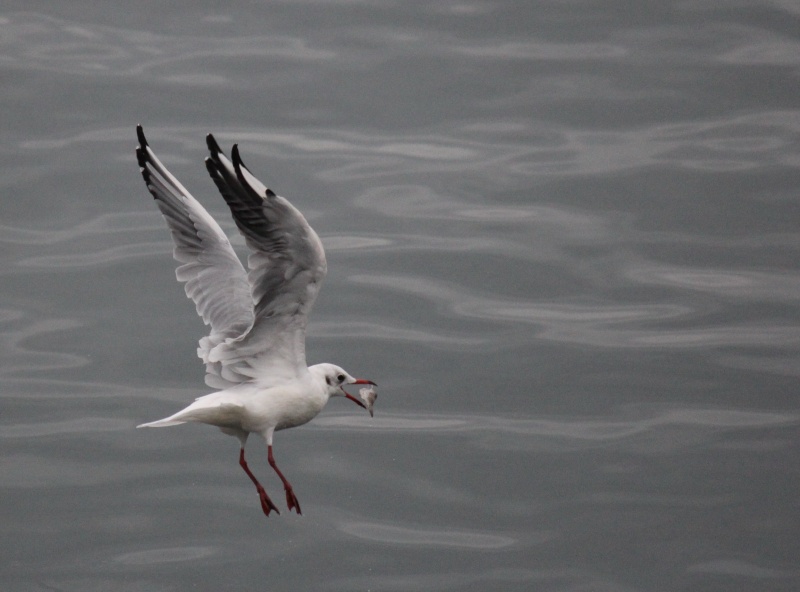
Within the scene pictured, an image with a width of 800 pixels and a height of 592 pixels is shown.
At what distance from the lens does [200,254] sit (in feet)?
33.9

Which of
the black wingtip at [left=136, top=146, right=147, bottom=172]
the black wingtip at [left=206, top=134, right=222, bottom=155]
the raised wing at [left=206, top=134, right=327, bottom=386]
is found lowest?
the raised wing at [left=206, top=134, right=327, bottom=386]

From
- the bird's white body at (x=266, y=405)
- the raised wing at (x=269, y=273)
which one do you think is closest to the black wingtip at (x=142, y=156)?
the raised wing at (x=269, y=273)

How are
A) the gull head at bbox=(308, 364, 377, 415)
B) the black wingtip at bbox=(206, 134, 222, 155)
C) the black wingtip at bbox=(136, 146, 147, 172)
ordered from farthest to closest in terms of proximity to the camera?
1. the black wingtip at bbox=(136, 146, 147, 172)
2. the gull head at bbox=(308, 364, 377, 415)
3. the black wingtip at bbox=(206, 134, 222, 155)

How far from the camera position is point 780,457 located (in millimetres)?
18359

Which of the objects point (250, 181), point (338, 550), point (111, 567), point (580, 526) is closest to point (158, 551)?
point (111, 567)

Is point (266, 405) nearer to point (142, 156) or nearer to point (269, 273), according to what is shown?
point (269, 273)

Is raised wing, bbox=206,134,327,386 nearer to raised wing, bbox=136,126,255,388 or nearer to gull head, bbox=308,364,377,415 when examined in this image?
gull head, bbox=308,364,377,415

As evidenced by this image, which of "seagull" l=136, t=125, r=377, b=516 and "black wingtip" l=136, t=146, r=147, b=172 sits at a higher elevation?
"black wingtip" l=136, t=146, r=147, b=172

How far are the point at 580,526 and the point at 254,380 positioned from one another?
29.7ft

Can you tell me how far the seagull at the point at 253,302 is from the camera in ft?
26.9

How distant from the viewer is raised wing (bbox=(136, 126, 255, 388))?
10.0 metres

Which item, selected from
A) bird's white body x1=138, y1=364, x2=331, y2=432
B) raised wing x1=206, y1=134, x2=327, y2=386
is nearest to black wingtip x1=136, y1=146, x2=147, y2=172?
raised wing x1=206, y1=134, x2=327, y2=386

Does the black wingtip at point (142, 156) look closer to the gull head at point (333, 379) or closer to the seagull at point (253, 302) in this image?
the seagull at point (253, 302)

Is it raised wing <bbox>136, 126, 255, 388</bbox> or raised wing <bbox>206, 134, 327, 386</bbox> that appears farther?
raised wing <bbox>136, 126, 255, 388</bbox>
